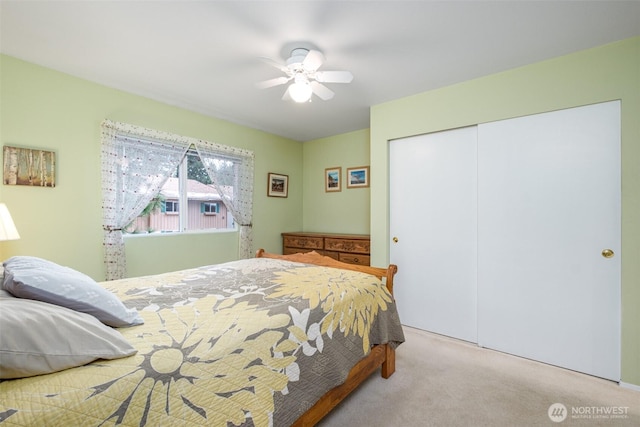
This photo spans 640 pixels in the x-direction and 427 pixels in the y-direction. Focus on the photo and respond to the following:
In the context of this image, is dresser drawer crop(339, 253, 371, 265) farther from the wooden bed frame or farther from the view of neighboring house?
the view of neighboring house

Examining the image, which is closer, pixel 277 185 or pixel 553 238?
pixel 553 238

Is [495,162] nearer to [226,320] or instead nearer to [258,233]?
[226,320]

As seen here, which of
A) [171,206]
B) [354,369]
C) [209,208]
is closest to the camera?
[354,369]

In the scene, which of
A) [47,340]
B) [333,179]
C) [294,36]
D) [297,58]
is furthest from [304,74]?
[333,179]

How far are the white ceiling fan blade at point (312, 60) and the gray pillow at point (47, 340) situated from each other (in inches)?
72.9

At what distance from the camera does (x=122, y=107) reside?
9.27 feet

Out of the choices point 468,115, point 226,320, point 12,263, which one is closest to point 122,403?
point 226,320

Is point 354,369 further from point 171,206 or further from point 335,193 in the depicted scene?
point 335,193

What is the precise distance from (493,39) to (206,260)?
142 inches

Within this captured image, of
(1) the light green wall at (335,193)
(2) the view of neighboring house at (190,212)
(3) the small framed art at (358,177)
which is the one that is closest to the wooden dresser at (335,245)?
(1) the light green wall at (335,193)

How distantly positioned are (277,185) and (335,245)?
1.35 m

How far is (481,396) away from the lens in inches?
74.7

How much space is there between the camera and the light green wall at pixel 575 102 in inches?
77.9

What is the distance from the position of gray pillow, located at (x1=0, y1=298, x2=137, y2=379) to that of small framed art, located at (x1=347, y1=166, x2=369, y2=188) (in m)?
3.54
